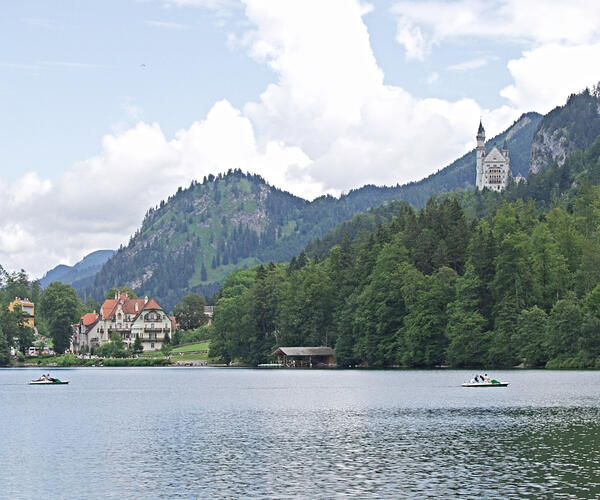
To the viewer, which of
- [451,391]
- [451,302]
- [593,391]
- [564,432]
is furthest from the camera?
[451,302]

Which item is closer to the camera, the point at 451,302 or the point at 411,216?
the point at 451,302

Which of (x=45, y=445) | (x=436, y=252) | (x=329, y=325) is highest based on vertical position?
(x=436, y=252)

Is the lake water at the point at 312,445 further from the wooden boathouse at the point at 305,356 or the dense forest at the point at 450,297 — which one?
the wooden boathouse at the point at 305,356

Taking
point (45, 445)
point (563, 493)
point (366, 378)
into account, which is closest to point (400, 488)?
point (563, 493)

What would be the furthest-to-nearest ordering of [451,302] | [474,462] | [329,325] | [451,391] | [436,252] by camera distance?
[329,325]
[436,252]
[451,302]
[451,391]
[474,462]

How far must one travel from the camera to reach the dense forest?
127750 millimetres

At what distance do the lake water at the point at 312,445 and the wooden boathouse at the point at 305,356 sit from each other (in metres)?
74.3

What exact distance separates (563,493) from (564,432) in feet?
59.8

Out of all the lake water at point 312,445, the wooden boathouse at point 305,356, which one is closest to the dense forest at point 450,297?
the wooden boathouse at point 305,356

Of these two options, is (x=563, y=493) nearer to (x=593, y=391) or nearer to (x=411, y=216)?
(x=593, y=391)

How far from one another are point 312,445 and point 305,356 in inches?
4753

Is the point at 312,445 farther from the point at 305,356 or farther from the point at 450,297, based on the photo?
the point at 305,356

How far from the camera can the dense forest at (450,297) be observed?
12775cm

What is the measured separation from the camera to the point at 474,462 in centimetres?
4266
